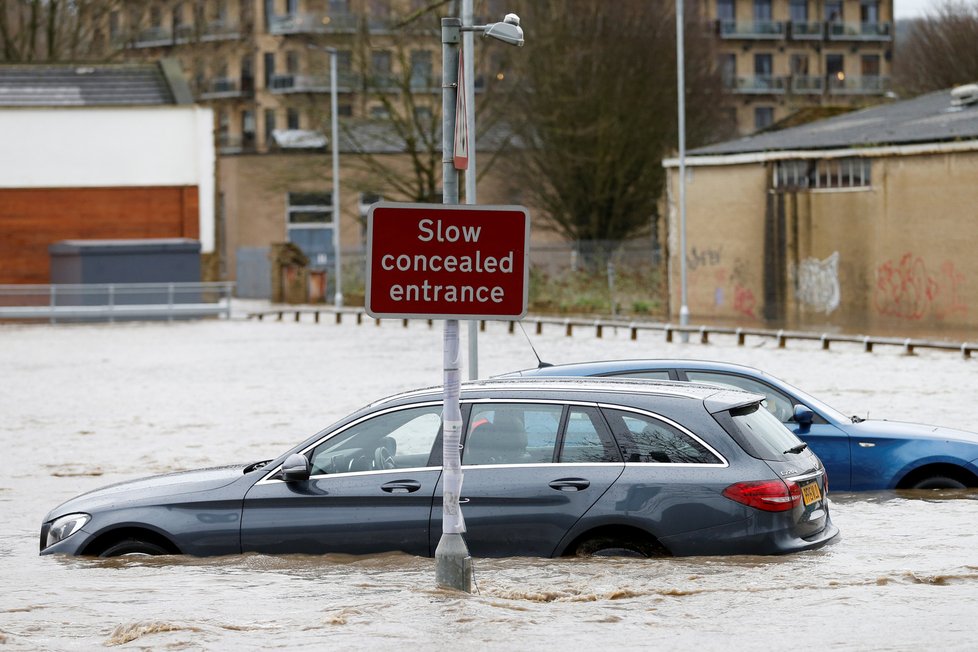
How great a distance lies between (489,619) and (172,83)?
49.6 meters

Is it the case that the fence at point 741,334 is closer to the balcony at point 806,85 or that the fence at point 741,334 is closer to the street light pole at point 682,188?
the street light pole at point 682,188

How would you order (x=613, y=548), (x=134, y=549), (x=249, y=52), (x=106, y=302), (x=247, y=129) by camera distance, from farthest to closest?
(x=247, y=129), (x=249, y=52), (x=106, y=302), (x=134, y=549), (x=613, y=548)

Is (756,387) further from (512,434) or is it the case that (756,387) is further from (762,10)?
(762,10)

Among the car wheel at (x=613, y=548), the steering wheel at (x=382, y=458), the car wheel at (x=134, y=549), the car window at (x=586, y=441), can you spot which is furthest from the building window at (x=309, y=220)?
the car wheel at (x=613, y=548)

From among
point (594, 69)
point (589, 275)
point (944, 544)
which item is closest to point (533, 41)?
→ point (594, 69)

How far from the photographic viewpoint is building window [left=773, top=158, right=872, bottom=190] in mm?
38125

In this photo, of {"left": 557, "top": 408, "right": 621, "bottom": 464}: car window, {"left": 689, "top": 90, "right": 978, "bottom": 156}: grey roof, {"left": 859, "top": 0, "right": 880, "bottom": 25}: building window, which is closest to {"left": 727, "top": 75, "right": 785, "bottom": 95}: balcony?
{"left": 859, "top": 0, "right": 880, "bottom": 25}: building window

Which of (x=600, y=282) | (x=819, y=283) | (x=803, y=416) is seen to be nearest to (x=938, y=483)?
(x=803, y=416)

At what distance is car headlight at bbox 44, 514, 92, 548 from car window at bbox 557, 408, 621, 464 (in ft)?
10.5

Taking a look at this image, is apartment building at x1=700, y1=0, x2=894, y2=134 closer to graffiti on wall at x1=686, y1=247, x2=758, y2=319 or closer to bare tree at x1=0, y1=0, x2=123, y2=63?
bare tree at x1=0, y1=0, x2=123, y2=63

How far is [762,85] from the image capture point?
90.4 m

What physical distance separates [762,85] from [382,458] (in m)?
83.5

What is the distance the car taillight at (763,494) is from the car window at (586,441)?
77 centimetres

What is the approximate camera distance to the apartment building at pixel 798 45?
9012cm
